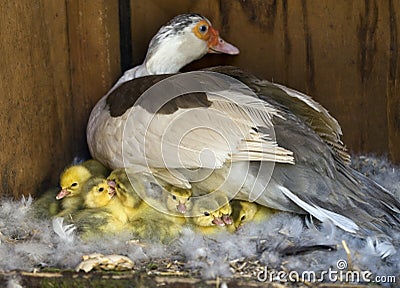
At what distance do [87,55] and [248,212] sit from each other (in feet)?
2.89

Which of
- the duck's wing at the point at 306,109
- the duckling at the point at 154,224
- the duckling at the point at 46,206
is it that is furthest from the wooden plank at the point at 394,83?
the duckling at the point at 46,206

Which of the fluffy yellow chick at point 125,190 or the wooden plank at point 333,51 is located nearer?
the fluffy yellow chick at point 125,190

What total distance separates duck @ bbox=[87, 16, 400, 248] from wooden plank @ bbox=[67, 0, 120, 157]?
359mm

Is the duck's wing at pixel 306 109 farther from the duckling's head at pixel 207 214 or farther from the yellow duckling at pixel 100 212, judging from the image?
Answer: the yellow duckling at pixel 100 212

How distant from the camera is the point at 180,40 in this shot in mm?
2777

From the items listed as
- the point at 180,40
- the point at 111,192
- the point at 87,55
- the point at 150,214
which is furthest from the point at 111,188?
the point at 180,40

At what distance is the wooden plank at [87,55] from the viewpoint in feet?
8.63

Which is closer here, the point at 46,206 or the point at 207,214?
the point at 207,214

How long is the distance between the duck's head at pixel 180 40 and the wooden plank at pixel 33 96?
0.34 m

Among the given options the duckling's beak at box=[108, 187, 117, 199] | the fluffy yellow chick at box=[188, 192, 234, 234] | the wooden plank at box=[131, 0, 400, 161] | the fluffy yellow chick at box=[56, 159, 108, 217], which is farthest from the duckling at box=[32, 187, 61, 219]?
the wooden plank at box=[131, 0, 400, 161]

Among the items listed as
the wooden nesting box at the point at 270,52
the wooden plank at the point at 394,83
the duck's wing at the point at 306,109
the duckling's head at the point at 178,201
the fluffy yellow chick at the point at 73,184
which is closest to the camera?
the duckling's head at the point at 178,201

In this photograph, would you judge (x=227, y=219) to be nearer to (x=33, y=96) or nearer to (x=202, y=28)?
(x=33, y=96)

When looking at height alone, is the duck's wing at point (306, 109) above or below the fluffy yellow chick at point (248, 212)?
above

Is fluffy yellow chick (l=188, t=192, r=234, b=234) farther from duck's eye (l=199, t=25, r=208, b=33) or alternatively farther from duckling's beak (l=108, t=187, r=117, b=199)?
duck's eye (l=199, t=25, r=208, b=33)
